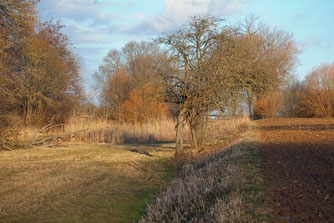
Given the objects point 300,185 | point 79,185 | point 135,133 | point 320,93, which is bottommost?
point 79,185

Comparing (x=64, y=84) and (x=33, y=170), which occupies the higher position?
(x=64, y=84)

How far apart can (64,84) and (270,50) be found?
27.5m

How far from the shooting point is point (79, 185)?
676 cm

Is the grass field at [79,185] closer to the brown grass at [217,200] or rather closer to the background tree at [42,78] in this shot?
the brown grass at [217,200]

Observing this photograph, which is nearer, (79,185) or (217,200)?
(217,200)

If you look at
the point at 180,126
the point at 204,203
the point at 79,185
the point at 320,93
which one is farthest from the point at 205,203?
the point at 320,93

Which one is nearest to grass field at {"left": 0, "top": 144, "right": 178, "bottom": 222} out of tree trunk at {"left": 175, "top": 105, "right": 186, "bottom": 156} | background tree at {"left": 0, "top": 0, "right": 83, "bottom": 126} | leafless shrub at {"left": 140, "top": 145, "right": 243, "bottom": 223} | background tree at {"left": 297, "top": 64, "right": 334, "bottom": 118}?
leafless shrub at {"left": 140, "top": 145, "right": 243, "bottom": 223}

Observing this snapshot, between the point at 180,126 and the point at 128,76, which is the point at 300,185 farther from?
the point at 128,76

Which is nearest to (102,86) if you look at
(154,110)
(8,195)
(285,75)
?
(154,110)

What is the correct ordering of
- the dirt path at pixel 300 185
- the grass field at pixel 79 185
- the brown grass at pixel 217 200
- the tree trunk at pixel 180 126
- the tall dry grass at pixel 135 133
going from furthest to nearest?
the tall dry grass at pixel 135 133 → the tree trunk at pixel 180 126 → the grass field at pixel 79 185 → the brown grass at pixel 217 200 → the dirt path at pixel 300 185

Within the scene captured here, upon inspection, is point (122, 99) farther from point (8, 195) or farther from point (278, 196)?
point (278, 196)

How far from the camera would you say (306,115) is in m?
31.3

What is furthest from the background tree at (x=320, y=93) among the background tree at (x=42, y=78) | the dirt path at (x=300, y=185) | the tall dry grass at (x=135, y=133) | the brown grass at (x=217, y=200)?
the brown grass at (x=217, y=200)

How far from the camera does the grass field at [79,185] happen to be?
4.95 metres
